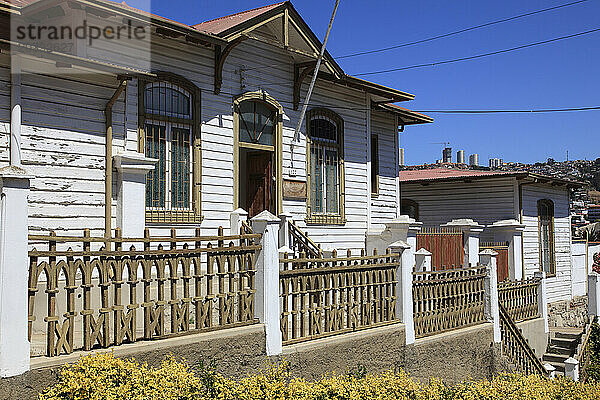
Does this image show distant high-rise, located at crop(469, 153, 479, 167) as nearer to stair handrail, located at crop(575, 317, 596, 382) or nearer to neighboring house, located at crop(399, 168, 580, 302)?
neighboring house, located at crop(399, 168, 580, 302)

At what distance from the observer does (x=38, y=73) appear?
893cm

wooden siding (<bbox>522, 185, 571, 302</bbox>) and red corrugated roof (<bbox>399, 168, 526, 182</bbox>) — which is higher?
red corrugated roof (<bbox>399, 168, 526, 182</bbox>)

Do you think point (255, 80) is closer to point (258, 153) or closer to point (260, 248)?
point (258, 153)

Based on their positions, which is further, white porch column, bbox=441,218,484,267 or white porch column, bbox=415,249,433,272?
white porch column, bbox=441,218,484,267

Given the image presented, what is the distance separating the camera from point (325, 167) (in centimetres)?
1494

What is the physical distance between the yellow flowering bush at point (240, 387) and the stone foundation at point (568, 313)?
1603cm

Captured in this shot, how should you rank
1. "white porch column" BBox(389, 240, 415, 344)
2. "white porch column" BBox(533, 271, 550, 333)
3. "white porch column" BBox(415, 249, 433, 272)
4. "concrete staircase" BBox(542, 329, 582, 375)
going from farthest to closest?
"concrete staircase" BBox(542, 329, 582, 375) → "white porch column" BBox(533, 271, 550, 333) → "white porch column" BBox(415, 249, 433, 272) → "white porch column" BBox(389, 240, 415, 344)

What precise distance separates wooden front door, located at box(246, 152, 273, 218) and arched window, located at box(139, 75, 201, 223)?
242 cm

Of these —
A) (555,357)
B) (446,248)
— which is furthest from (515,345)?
(555,357)

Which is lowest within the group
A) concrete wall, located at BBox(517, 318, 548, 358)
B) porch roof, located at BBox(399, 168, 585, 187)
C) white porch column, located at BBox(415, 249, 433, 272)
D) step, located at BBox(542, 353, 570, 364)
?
step, located at BBox(542, 353, 570, 364)

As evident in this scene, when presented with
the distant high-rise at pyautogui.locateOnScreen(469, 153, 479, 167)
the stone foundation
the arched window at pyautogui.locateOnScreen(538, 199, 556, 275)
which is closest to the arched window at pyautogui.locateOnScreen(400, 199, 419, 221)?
the arched window at pyautogui.locateOnScreen(538, 199, 556, 275)

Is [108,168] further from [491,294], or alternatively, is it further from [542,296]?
[542,296]

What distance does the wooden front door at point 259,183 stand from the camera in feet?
44.6

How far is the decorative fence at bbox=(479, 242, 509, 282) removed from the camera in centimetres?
1775
